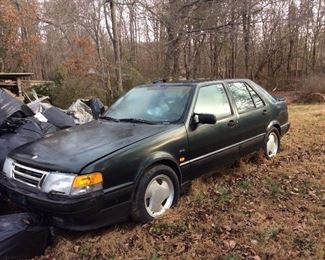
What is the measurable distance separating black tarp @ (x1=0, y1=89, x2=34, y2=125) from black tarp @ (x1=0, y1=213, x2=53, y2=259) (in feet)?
7.69

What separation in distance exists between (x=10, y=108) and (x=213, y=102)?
3.10 metres

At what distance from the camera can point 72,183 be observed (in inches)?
136

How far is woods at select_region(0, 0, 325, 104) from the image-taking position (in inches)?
632

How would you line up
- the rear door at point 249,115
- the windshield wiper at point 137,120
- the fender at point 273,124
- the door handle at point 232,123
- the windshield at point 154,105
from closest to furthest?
the windshield wiper at point 137,120 < the windshield at point 154,105 < the door handle at point 232,123 < the rear door at point 249,115 < the fender at point 273,124

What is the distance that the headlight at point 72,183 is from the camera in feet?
11.3

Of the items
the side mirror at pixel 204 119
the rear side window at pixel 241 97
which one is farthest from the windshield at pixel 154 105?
the rear side window at pixel 241 97

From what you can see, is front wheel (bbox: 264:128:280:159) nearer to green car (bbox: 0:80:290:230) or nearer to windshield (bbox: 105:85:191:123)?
green car (bbox: 0:80:290:230)

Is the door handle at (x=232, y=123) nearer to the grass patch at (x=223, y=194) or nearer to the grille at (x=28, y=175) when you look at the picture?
the grass patch at (x=223, y=194)

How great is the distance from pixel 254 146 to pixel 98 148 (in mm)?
2921

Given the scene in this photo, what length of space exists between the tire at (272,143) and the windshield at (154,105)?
2.00 m

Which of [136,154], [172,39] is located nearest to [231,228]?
[136,154]

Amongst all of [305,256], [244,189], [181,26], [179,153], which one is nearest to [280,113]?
[244,189]

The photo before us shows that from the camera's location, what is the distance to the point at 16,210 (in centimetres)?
455

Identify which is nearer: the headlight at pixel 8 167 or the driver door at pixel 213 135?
the headlight at pixel 8 167
